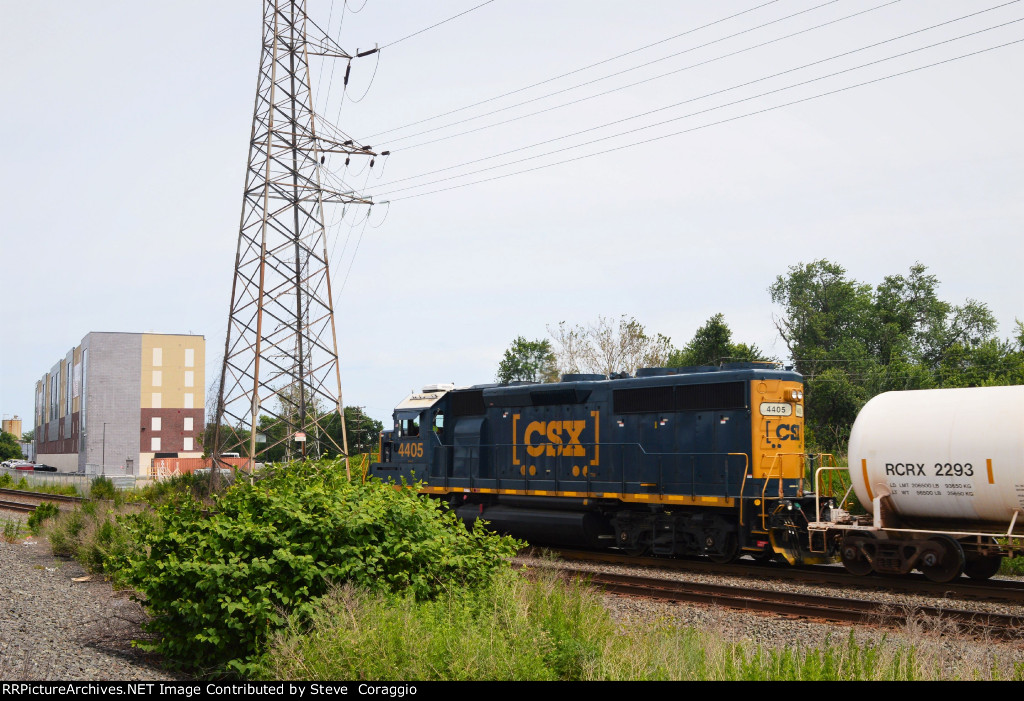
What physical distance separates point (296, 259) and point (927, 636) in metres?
24.1

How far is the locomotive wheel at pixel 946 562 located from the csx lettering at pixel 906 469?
109 cm

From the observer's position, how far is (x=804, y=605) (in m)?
12.7

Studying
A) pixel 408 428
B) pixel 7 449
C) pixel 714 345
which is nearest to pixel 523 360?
pixel 714 345

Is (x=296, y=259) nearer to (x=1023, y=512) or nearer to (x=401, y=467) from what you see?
(x=401, y=467)

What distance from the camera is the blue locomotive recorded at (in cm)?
1750

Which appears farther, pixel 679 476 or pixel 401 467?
pixel 401 467

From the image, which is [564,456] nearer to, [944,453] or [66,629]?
[944,453]

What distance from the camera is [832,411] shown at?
65250 mm

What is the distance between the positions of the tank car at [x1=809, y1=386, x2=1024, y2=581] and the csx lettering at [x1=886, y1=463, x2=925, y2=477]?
0.05ft

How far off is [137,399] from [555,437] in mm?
89489

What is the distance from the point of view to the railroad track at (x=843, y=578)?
538 inches

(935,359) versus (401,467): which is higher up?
(935,359)

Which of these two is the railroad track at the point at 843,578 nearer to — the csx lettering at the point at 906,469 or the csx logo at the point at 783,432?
the csx lettering at the point at 906,469

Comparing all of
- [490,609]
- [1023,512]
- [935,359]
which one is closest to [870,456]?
[1023,512]
